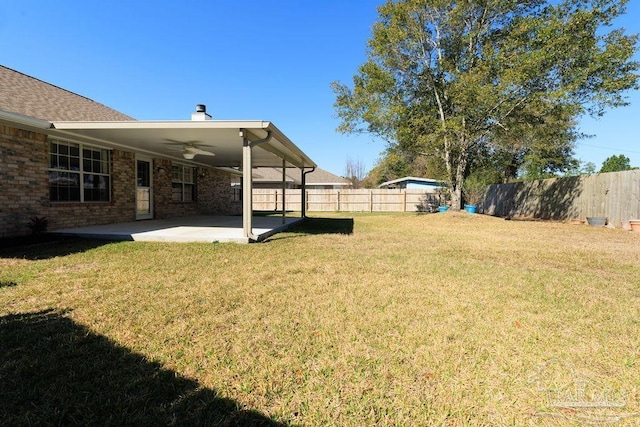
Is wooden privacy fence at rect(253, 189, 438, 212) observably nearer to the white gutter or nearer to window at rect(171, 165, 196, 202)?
window at rect(171, 165, 196, 202)

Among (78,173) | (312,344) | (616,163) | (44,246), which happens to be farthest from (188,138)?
(616,163)

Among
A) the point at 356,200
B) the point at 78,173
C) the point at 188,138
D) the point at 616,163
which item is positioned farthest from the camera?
the point at 616,163

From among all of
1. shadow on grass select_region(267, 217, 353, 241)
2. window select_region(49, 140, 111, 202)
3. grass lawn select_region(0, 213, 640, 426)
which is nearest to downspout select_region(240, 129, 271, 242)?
shadow on grass select_region(267, 217, 353, 241)

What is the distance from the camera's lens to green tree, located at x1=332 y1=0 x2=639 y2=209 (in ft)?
42.9

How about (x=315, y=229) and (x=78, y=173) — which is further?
(x=315, y=229)

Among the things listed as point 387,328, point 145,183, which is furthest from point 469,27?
point 387,328

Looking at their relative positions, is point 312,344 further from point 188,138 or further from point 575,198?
point 575,198

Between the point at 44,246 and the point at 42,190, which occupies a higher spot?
the point at 42,190

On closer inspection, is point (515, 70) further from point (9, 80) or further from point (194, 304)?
point (9, 80)

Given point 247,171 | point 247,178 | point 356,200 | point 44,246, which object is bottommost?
point 44,246

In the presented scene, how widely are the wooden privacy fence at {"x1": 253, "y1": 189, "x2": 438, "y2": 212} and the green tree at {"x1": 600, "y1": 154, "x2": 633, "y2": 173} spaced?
3279cm

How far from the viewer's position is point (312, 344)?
2.61 meters

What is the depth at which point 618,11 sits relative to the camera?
13.2 metres

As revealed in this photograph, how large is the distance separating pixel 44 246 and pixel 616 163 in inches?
2191
